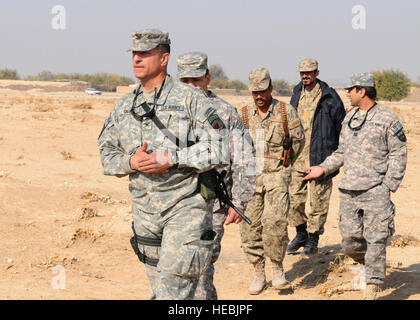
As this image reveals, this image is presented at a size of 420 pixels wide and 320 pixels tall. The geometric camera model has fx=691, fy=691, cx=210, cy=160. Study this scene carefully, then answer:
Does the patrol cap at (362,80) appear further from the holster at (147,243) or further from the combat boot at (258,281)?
the holster at (147,243)

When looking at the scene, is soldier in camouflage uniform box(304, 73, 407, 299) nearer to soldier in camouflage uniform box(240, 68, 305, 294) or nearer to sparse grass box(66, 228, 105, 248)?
soldier in camouflage uniform box(240, 68, 305, 294)

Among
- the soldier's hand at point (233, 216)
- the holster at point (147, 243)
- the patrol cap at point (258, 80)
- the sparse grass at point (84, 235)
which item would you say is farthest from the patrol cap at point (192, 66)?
the sparse grass at point (84, 235)

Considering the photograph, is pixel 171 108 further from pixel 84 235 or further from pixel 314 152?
pixel 84 235

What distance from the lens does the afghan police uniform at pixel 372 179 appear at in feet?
20.3

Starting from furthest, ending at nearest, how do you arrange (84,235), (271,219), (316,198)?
(84,235), (316,198), (271,219)

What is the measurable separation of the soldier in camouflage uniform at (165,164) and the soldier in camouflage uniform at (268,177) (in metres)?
2.50

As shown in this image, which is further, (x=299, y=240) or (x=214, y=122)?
(x=299, y=240)

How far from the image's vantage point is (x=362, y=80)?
6418 millimetres

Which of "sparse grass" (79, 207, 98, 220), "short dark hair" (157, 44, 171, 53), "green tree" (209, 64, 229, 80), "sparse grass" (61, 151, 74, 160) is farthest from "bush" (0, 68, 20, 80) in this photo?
"short dark hair" (157, 44, 171, 53)

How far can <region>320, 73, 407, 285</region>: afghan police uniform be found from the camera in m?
6.18

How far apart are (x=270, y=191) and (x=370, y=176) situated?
1.12 meters

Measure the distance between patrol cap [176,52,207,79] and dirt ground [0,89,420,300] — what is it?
2469mm

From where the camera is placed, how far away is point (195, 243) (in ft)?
14.2

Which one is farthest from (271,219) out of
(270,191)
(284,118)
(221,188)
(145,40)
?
(145,40)
